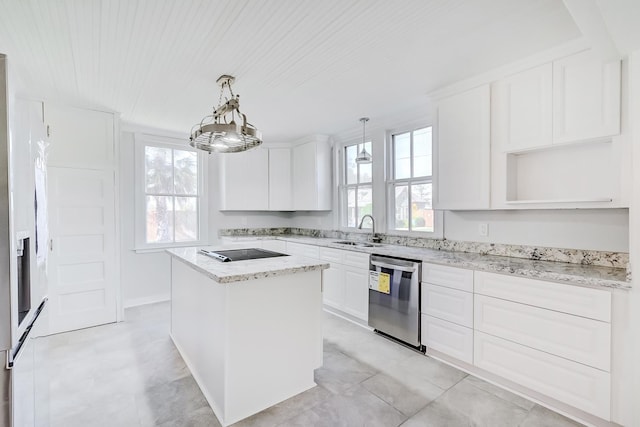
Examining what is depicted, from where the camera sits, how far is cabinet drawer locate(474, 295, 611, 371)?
1.80m

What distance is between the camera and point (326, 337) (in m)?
3.16

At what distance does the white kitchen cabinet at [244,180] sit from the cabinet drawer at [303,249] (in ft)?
2.96

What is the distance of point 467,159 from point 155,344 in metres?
3.33

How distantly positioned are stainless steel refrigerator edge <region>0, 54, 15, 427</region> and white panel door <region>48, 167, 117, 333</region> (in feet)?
9.04

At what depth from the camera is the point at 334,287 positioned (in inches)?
149

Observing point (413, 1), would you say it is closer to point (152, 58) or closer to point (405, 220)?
point (152, 58)

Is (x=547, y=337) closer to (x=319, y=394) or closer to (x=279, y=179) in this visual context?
(x=319, y=394)

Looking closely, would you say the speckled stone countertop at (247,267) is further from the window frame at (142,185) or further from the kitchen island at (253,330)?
the window frame at (142,185)

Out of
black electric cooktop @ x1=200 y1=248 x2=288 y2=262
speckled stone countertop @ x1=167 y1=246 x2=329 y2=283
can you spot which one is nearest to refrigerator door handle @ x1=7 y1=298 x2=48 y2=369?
speckled stone countertop @ x1=167 y1=246 x2=329 y2=283

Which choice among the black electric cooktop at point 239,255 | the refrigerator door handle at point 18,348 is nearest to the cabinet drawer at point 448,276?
the black electric cooktop at point 239,255

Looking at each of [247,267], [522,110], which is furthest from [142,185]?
[522,110]

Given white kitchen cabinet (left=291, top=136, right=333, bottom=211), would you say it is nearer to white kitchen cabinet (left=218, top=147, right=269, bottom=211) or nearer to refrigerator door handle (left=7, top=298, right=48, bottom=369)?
white kitchen cabinet (left=218, top=147, right=269, bottom=211)

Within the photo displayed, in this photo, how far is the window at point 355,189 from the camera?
167 inches

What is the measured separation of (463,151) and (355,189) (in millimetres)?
1893
